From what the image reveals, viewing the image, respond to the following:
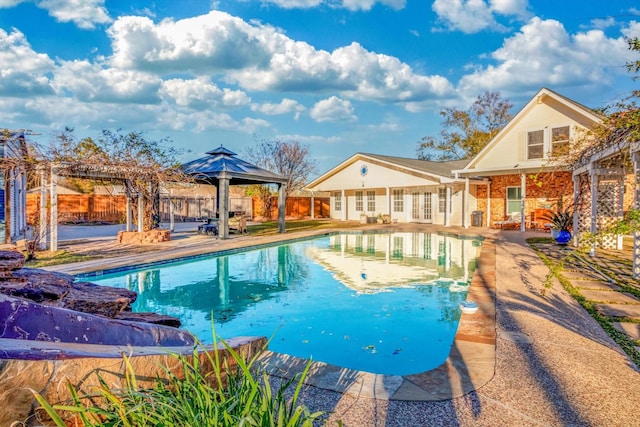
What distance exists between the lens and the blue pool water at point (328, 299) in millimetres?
5524

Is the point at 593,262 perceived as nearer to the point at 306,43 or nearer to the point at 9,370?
the point at 9,370

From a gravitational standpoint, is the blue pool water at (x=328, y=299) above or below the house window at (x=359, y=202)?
below

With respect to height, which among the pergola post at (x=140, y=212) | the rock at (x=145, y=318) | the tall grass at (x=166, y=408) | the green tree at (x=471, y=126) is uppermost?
the green tree at (x=471, y=126)

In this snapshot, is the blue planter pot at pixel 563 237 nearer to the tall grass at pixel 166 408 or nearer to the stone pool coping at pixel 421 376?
the stone pool coping at pixel 421 376

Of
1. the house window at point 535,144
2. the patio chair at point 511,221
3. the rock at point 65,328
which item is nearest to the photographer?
the rock at point 65,328

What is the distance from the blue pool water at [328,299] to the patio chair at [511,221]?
23.1 feet

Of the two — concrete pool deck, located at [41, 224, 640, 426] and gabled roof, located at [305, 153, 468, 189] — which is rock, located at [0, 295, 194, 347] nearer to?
concrete pool deck, located at [41, 224, 640, 426]

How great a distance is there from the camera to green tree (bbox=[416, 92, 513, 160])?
34812mm

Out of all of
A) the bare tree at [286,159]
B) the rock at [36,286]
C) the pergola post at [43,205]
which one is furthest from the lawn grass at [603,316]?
the bare tree at [286,159]

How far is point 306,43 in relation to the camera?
22578mm

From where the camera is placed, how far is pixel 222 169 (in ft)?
49.5

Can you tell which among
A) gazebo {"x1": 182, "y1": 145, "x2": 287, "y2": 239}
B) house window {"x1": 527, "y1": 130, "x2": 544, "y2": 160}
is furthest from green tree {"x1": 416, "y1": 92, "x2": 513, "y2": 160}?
gazebo {"x1": 182, "y1": 145, "x2": 287, "y2": 239}

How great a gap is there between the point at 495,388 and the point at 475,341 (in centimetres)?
115

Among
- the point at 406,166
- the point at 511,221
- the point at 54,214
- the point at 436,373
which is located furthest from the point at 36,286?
the point at 406,166
